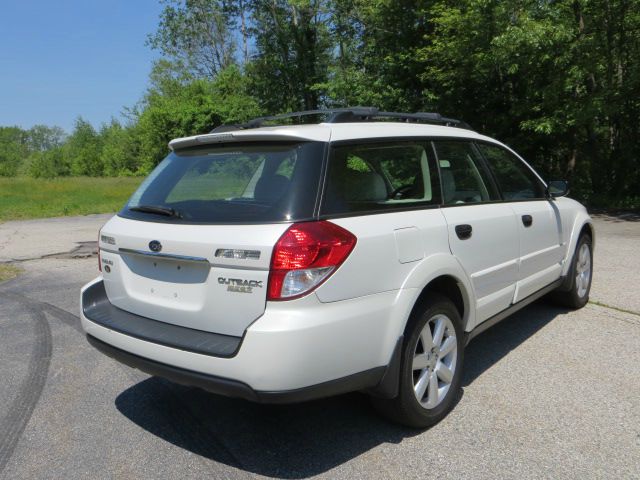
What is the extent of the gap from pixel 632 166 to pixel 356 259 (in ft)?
54.8

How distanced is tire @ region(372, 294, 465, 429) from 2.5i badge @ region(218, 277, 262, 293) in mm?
903

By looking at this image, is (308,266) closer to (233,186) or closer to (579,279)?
(233,186)

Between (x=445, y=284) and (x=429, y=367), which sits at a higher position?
(x=445, y=284)

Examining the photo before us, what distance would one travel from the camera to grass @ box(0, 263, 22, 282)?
7863 mm

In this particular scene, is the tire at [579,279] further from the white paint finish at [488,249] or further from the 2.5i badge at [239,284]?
the 2.5i badge at [239,284]

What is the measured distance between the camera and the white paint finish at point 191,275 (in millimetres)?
2514

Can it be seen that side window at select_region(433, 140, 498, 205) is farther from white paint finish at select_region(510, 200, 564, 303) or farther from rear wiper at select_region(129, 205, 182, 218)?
rear wiper at select_region(129, 205, 182, 218)

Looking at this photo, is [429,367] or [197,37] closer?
[429,367]

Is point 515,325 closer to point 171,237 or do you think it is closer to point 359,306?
point 359,306

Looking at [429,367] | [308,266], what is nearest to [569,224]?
[429,367]

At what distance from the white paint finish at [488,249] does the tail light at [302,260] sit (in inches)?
39.7

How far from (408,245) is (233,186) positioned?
1023 mm

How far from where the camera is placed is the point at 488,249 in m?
3.64

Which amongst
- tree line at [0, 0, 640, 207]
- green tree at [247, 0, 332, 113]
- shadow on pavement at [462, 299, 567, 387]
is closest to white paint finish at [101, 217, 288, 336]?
shadow on pavement at [462, 299, 567, 387]
